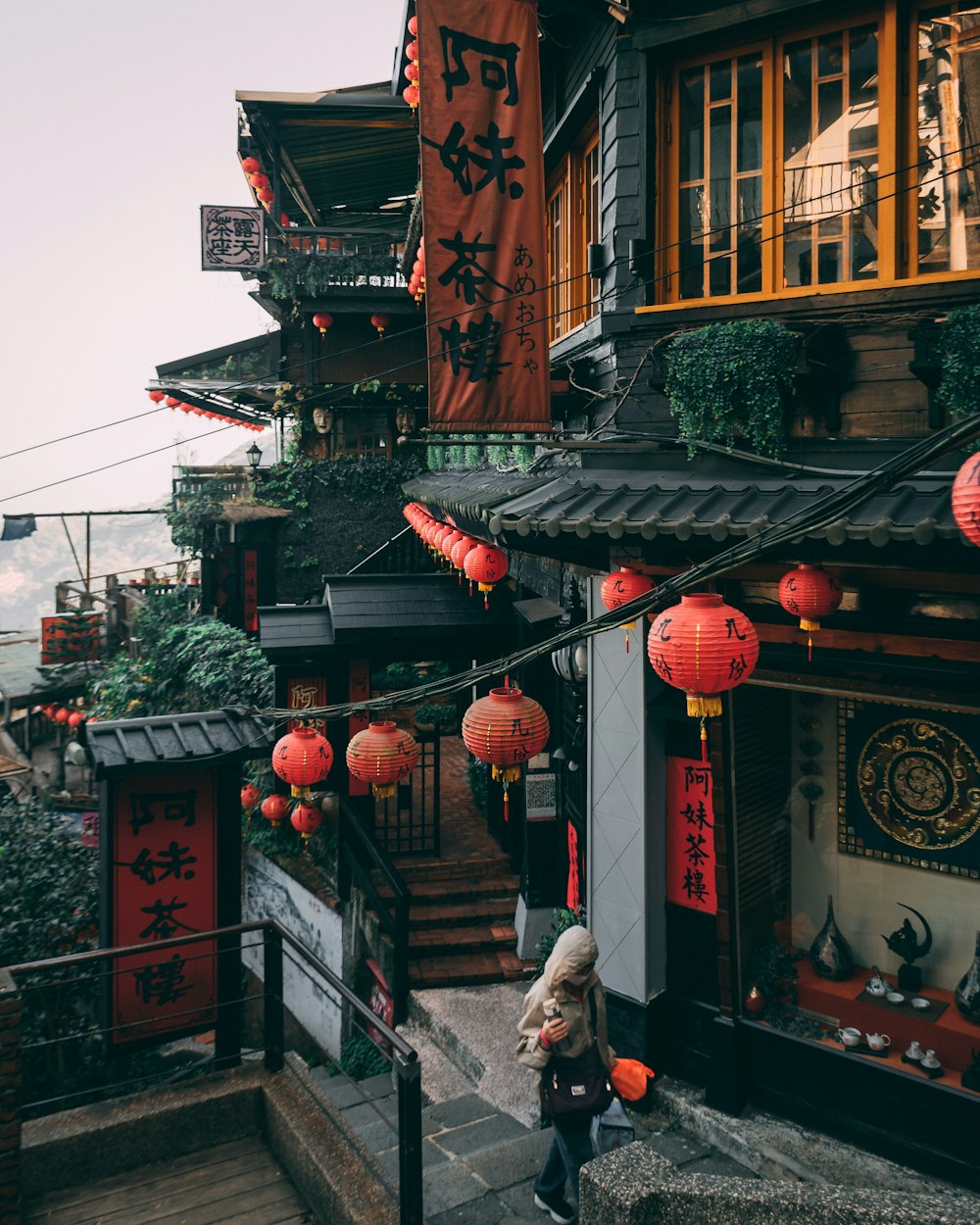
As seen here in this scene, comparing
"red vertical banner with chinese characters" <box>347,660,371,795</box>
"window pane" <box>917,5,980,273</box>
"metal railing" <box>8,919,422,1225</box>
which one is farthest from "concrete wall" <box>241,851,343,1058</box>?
"window pane" <box>917,5,980,273</box>

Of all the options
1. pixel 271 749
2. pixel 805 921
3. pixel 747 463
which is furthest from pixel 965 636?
pixel 271 749

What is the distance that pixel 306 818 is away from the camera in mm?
13406

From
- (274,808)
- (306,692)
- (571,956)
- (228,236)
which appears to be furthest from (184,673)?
(571,956)

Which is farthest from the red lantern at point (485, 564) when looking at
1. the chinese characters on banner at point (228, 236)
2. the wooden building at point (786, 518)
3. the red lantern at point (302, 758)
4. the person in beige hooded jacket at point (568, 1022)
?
the chinese characters on banner at point (228, 236)

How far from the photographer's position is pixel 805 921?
7.70 metres

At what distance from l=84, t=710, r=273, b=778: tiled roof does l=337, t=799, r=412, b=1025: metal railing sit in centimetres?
311

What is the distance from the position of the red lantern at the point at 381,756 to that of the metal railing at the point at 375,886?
2.57 metres

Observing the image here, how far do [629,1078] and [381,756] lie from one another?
3811mm

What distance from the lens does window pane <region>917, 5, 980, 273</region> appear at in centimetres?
627

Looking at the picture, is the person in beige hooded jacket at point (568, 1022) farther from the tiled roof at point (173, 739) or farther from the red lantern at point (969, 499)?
the tiled roof at point (173, 739)

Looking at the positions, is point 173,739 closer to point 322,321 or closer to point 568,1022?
point 568,1022

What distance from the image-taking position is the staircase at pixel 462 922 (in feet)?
36.8

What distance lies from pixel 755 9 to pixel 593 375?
125 inches

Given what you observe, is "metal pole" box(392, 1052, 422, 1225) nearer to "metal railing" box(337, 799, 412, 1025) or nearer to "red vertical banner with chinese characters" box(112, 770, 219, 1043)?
"red vertical banner with chinese characters" box(112, 770, 219, 1043)
